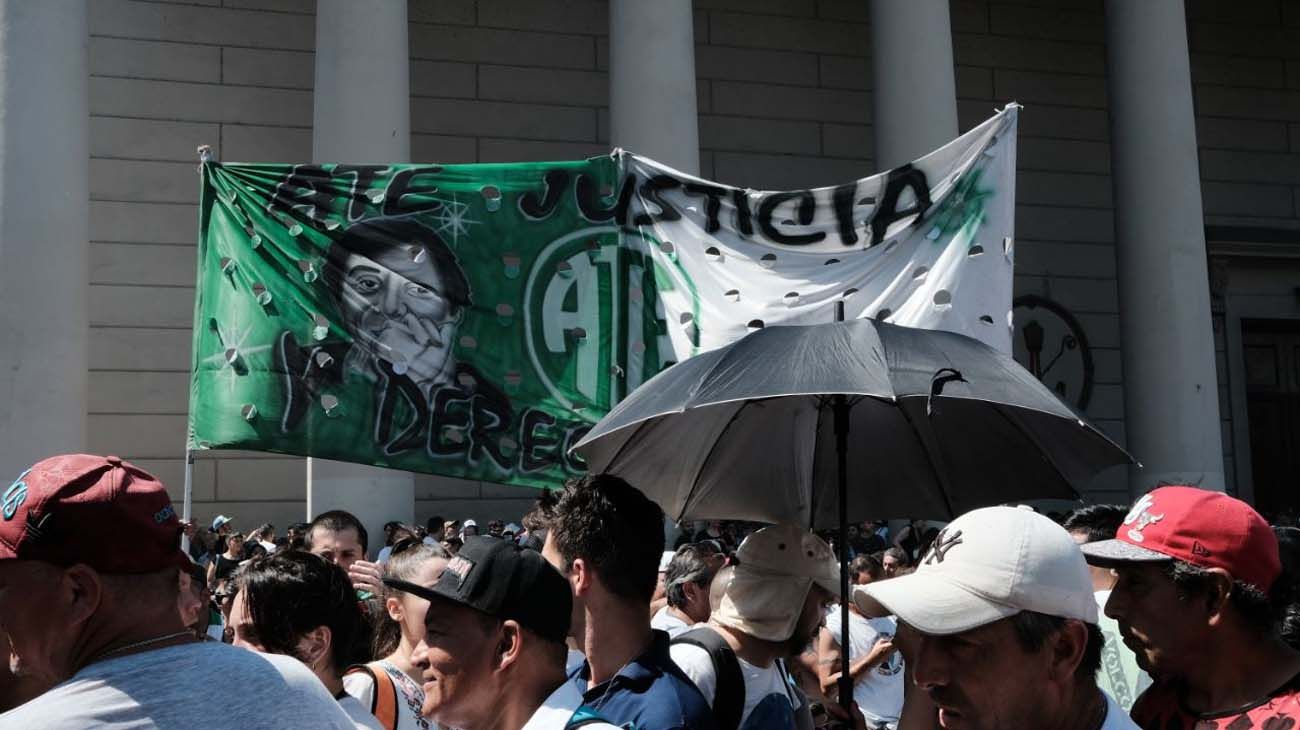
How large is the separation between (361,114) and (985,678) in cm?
1259

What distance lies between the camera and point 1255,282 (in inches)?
862

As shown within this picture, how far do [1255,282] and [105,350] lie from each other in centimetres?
1619

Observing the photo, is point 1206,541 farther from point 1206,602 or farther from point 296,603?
point 296,603

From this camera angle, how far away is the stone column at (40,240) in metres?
12.8

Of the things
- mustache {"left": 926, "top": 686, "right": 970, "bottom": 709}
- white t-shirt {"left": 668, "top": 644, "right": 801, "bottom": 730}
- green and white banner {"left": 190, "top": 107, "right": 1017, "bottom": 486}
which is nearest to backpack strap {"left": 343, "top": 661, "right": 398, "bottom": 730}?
white t-shirt {"left": 668, "top": 644, "right": 801, "bottom": 730}

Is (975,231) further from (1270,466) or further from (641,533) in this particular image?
(1270,466)

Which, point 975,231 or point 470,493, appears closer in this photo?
point 975,231

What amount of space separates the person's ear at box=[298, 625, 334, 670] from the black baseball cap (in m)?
0.73

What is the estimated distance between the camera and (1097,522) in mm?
5418

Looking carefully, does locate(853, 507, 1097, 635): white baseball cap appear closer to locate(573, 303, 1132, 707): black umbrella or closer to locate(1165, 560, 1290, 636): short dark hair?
locate(1165, 560, 1290, 636): short dark hair

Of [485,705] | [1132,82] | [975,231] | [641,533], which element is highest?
[1132,82]

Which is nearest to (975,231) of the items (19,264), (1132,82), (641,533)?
(641,533)

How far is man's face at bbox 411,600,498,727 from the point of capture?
319cm

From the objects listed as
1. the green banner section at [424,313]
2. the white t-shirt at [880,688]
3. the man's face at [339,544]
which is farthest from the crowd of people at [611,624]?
the green banner section at [424,313]
